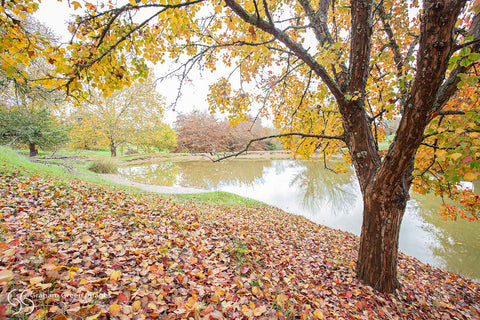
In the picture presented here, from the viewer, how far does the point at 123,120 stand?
2042cm

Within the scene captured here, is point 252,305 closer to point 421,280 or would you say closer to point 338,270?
point 338,270

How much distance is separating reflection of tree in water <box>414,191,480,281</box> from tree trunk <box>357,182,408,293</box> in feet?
13.4

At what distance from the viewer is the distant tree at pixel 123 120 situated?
19.5 metres

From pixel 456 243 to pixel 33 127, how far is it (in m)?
20.4

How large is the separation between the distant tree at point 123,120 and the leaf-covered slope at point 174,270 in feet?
59.3

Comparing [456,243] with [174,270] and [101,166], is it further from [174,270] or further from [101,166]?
[101,166]

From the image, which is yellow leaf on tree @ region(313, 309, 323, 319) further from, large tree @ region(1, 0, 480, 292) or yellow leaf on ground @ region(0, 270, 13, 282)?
yellow leaf on ground @ region(0, 270, 13, 282)

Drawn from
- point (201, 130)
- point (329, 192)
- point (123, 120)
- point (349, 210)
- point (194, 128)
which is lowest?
point (349, 210)

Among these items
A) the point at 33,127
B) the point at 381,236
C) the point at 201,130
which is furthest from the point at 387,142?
the point at 201,130

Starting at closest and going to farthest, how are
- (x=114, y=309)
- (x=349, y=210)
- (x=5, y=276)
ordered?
(x=5, y=276) < (x=114, y=309) < (x=349, y=210)

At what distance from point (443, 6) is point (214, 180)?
47.3 feet

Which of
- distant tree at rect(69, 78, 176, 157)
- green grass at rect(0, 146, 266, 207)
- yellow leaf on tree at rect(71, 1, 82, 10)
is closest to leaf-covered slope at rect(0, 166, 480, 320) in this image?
green grass at rect(0, 146, 266, 207)

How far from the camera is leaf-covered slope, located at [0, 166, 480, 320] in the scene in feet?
5.10

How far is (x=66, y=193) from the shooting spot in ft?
14.0
